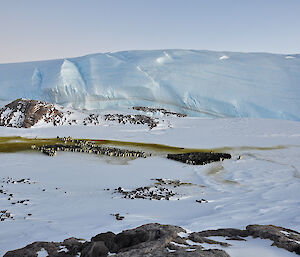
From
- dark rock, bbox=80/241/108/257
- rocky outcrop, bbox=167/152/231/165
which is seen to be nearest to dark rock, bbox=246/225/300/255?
dark rock, bbox=80/241/108/257

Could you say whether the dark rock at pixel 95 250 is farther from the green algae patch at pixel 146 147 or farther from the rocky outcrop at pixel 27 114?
the rocky outcrop at pixel 27 114

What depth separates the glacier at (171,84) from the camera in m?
44.8

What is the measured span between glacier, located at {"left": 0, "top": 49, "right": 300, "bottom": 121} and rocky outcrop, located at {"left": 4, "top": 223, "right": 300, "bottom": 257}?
133ft

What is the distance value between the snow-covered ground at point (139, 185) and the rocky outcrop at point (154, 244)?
0.74m

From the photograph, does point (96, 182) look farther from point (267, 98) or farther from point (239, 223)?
point (267, 98)

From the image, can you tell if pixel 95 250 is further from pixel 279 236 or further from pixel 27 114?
pixel 27 114

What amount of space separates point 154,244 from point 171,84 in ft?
148

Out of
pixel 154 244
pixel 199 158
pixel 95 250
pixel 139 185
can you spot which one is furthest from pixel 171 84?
pixel 95 250

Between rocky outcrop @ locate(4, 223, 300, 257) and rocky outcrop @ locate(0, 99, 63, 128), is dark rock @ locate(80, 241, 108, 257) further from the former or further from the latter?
rocky outcrop @ locate(0, 99, 63, 128)

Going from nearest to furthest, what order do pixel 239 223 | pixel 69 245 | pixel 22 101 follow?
pixel 69 245 < pixel 239 223 < pixel 22 101

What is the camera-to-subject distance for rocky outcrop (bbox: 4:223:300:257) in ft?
12.9

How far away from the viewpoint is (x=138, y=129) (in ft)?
103

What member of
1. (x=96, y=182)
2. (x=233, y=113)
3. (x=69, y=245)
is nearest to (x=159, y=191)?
(x=96, y=182)

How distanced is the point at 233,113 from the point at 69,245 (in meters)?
42.5
